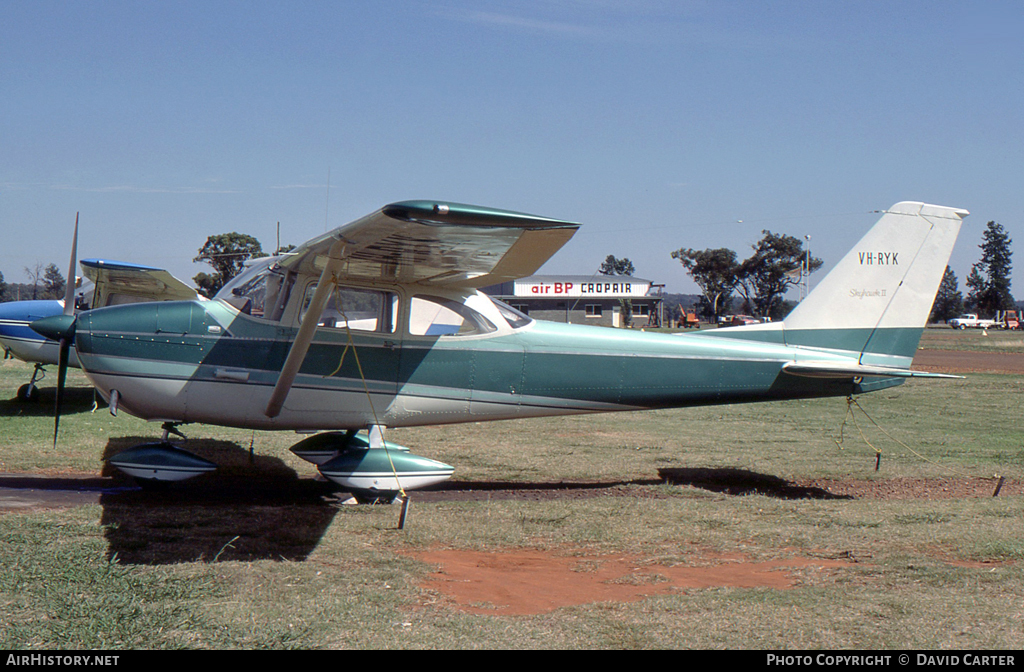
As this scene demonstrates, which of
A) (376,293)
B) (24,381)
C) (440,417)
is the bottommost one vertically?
(24,381)

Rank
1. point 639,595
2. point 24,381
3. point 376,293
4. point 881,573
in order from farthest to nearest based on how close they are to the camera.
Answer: point 24,381, point 376,293, point 881,573, point 639,595

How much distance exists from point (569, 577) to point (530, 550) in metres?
0.76

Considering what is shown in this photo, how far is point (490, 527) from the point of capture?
266 inches

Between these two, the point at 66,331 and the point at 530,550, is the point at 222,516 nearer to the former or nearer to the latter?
the point at 66,331

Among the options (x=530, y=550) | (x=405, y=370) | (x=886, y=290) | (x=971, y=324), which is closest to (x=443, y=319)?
(x=405, y=370)

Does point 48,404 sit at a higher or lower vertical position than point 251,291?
lower

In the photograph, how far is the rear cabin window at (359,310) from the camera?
7.32 meters

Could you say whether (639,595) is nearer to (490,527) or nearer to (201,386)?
(490,527)

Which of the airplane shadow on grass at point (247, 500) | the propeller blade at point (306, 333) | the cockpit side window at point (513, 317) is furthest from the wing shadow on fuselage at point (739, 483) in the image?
the propeller blade at point (306, 333)

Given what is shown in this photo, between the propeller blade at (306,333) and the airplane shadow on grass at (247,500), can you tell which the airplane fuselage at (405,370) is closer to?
the propeller blade at (306,333)

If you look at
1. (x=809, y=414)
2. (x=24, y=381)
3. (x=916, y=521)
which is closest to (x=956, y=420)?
(x=809, y=414)

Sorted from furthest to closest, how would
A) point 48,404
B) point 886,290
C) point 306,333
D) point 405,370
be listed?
→ point 48,404
point 886,290
point 405,370
point 306,333

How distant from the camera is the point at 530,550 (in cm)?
618
